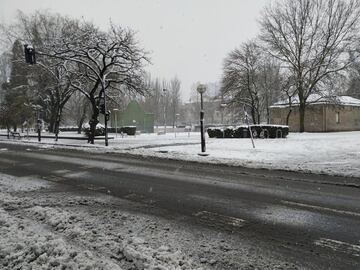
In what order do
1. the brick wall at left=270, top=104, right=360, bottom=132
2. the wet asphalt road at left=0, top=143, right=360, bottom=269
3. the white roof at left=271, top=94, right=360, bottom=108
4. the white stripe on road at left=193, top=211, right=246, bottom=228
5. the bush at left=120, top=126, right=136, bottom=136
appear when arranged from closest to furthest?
the wet asphalt road at left=0, top=143, right=360, bottom=269
the white stripe on road at left=193, top=211, right=246, bottom=228
the white roof at left=271, top=94, right=360, bottom=108
the brick wall at left=270, top=104, right=360, bottom=132
the bush at left=120, top=126, right=136, bottom=136

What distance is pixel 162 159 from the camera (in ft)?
54.2

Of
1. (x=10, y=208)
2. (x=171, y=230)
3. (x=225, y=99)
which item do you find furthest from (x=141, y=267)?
(x=225, y=99)

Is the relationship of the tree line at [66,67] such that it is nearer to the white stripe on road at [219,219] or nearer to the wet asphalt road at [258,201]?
the wet asphalt road at [258,201]

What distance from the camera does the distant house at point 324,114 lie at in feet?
141

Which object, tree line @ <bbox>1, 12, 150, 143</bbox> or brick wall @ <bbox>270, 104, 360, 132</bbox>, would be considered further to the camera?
brick wall @ <bbox>270, 104, 360, 132</bbox>

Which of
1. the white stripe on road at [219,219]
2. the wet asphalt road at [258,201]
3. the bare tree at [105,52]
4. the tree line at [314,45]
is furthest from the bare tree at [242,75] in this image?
the white stripe on road at [219,219]

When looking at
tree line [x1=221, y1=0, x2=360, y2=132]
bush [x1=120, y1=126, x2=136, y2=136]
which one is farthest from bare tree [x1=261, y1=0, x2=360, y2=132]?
bush [x1=120, y1=126, x2=136, y2=136]

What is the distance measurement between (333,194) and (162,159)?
372 inches

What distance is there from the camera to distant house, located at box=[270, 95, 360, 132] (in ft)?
141

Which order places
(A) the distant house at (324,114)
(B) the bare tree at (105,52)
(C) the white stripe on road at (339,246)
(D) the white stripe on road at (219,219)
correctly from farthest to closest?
(A) the distant house at (324,114) → (B) the bare tree at (105,52) → (D) the white stripe on road at (219,219) → (C) the white stripe on road at (339,246)

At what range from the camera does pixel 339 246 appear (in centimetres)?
472

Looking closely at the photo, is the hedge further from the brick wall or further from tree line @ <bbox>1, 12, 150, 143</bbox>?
the brick wall

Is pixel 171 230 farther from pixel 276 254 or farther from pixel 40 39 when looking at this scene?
pixel 40 39

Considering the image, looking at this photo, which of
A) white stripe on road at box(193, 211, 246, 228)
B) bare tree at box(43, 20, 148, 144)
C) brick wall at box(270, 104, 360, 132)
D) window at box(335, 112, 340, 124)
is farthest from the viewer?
window at box(335, 112, 340, 124)
